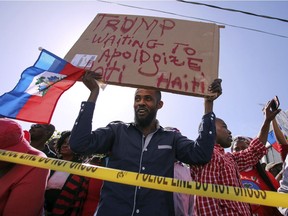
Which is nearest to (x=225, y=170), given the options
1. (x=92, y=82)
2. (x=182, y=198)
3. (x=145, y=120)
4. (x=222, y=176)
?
(x=222, y=176)

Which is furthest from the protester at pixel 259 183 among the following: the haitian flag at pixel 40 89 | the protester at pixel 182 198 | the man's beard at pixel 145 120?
the haitian flag at pixel 40 89

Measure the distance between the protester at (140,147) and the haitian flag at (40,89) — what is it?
248 mm

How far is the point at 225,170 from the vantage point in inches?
89.6

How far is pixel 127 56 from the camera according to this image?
2.35 metres

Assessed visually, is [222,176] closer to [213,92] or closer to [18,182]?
[213,92]

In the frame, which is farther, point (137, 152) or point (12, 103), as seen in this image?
point (12, 103)

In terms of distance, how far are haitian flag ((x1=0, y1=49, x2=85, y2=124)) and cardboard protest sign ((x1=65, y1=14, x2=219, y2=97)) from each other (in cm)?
13

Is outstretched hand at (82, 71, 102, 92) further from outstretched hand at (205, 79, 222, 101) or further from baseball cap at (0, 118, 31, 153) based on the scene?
outstretched hand at (205, 79, 222, 101)

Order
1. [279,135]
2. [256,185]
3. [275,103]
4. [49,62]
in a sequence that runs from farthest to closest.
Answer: [279,135] → [256,185] → [275,103] → [49,62]

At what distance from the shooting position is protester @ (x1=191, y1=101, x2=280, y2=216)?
2.09m

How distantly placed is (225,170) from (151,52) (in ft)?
3.82

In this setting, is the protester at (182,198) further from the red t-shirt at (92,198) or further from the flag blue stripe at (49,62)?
the flag blue stripe at (49,62)

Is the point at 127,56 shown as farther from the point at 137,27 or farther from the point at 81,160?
the point at 81,160

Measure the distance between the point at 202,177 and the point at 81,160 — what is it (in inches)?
67.4
